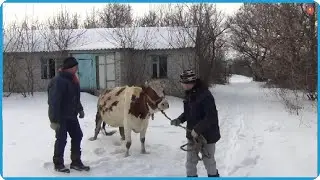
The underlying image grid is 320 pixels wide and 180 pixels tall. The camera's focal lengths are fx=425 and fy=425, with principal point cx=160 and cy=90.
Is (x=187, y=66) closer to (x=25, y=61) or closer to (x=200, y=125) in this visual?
(x=25, y=61)

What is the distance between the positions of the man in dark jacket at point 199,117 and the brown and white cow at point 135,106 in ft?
6.10

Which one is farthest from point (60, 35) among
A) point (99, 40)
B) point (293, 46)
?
point (293, 46)

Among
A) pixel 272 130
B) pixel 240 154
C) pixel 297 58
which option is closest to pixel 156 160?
pixel 240 154

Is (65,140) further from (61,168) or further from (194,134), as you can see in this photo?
(194,134)

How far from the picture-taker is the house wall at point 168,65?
2408 centimetres

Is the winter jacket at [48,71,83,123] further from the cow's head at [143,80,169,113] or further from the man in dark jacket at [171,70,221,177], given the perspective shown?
the man in dark jacket at [171,70,221,177]

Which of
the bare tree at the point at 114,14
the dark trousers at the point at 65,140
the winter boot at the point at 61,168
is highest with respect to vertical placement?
the bare tree at the point at 114,14

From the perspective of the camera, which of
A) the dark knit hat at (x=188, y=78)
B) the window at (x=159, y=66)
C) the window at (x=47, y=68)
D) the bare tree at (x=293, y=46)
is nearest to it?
the dark knit hat at (x=188, y=78)

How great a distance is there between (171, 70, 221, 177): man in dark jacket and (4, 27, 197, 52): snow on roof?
17.6 metres

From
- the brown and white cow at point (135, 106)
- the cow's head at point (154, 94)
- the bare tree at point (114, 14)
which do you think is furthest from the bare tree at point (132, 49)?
the cow's head at point (154, 94)

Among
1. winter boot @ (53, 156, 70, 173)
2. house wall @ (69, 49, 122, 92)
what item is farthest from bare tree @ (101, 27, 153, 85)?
winter boot @ (53, 156, 70, 173)

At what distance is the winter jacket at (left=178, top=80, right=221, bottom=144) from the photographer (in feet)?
18.3

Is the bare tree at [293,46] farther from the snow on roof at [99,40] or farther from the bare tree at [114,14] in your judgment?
the bare tree at [114,14]

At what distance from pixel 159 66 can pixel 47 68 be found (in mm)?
6803
